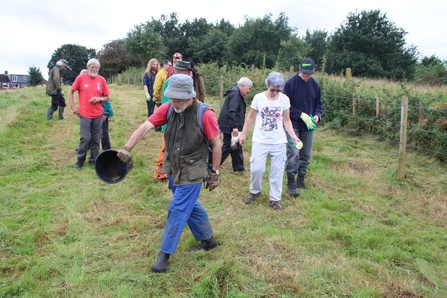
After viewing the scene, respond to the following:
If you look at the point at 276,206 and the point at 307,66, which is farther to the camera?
the point at 307,66

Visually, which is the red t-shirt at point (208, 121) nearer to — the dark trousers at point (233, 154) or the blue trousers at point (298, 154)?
the blue trousers at point (298, 154)

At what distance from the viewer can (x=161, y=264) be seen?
3.24 m

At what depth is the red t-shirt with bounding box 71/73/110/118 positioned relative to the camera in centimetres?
608

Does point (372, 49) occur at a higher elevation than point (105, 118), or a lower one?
higher

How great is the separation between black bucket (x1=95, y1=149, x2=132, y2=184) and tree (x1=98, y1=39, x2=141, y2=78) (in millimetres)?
37691

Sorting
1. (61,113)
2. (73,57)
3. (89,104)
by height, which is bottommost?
(61,113)

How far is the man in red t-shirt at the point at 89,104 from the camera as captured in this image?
6.07 meters

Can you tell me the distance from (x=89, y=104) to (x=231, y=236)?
3835mm

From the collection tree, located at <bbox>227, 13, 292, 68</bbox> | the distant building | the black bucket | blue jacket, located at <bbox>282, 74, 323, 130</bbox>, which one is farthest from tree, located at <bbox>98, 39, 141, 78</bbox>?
the distant building

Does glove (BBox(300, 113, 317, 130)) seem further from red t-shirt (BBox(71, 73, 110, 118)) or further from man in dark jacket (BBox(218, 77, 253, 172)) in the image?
red t-shirt (BBox(71, 73, 110, 118))

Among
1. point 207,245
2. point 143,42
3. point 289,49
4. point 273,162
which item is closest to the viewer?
point 207,245

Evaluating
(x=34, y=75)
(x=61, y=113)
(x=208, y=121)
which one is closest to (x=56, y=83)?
(x=61, y=113)

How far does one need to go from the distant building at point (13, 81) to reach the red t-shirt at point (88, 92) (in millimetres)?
106006

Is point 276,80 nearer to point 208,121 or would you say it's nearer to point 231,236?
point 208,121
